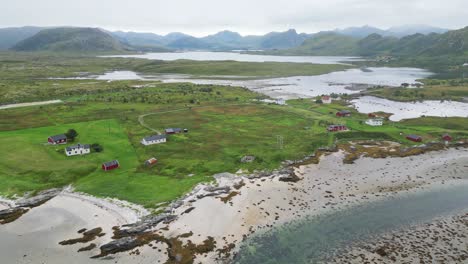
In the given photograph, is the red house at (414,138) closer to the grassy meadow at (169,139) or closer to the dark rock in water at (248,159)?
the grassy meadow at (169,139)

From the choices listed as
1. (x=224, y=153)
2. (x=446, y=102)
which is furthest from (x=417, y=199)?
(x=446, y=102)

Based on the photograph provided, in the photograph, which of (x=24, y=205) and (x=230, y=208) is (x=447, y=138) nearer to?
(x=230, y=208)

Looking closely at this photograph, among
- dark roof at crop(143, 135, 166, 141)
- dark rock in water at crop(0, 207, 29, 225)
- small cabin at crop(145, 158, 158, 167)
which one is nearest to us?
dark rock in water at crop(0, 207, 29, 225)

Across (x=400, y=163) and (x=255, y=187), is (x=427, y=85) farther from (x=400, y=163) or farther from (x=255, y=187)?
(x=255, y=187)

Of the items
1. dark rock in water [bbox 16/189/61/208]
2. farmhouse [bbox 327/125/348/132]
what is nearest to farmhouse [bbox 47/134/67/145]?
dark rock in water [bbox 16/189/61/208]

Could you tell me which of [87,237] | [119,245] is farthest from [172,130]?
[119,245]

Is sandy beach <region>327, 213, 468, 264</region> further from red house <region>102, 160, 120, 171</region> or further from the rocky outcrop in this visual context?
the rocky outcrop
